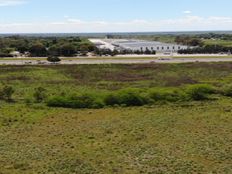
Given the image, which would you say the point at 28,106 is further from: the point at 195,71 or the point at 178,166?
the point at 195,71

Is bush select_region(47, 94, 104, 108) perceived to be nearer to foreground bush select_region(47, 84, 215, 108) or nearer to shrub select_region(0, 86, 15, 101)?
foreground bush select_region(47, 84, 215, 108)

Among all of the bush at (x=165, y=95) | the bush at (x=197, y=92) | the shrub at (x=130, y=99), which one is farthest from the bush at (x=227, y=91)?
the shrub at (x=130, y=99)

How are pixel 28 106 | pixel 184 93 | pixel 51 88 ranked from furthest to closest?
pixel 51 88
pixel 184 93
pixel 28 106

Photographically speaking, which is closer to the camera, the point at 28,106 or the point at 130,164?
the point at 130,164

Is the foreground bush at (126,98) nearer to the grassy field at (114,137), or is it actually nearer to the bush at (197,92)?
the bush at (197,92)

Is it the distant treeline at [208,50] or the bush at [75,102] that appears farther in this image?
the distant treeline at [208,50]

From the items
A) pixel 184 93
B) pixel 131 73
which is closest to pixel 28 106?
pixel 184 93

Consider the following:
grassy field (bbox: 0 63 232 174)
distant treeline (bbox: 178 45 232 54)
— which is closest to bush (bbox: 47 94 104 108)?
grassy field (bbox: 0 63 232 174)

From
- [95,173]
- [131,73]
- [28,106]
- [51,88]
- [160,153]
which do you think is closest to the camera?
[95,173]
